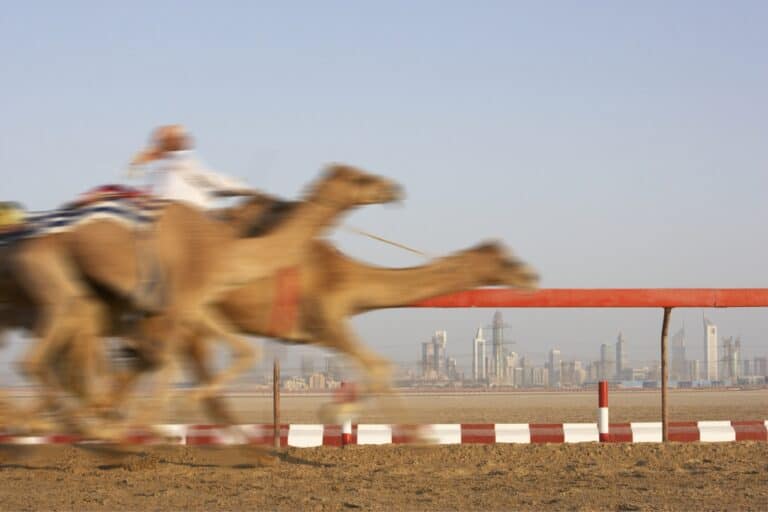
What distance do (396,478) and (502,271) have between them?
7.01 ft

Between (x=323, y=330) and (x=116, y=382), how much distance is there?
1.84 m

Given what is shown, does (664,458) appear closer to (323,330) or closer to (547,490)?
(547,490)

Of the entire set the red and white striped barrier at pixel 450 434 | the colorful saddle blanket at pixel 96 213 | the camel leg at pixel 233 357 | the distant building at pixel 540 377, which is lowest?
the red and white striped barrier at pixel 450 434

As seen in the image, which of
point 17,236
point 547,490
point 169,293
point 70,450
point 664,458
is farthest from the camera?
point 70,450

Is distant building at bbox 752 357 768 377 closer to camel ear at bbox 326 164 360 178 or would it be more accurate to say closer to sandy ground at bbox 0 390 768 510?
sandy ground at bbox 0 390 768 510

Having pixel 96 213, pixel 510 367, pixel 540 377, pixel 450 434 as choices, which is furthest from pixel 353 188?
pixel 540 377

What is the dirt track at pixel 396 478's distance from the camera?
7773mm

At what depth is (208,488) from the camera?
8.88 m

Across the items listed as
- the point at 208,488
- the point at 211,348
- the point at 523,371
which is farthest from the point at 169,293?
the point at 523,371

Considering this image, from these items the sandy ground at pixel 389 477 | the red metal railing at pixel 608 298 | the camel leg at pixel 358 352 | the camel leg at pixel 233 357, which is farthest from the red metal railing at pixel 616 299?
the camel leg at pixel 233 357

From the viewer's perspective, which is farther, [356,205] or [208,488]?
[356,205]

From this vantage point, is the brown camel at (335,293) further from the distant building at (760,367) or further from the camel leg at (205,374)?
the distant building at (760,367)

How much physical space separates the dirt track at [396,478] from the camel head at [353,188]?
7.41ft

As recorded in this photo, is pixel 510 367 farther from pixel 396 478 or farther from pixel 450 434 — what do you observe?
pixel 396 478
